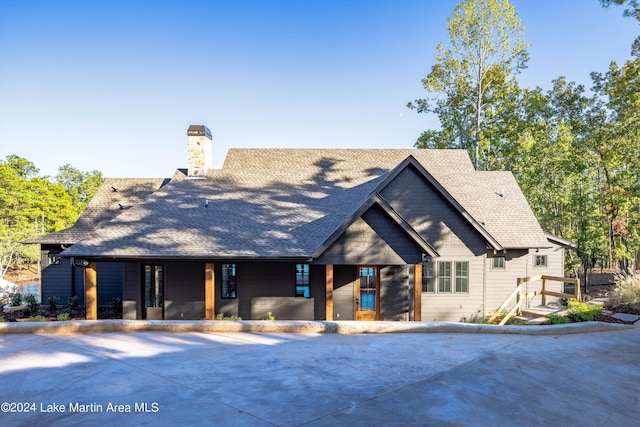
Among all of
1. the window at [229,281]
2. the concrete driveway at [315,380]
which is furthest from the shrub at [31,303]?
the window at [229,281]

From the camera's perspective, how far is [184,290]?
477 inches

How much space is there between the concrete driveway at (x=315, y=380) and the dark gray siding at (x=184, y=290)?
3.99 meters

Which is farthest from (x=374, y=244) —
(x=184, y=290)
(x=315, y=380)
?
(x=184, y=290)

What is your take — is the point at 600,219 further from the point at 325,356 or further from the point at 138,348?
the point at 138,348

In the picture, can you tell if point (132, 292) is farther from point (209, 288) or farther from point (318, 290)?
point (318, 290)

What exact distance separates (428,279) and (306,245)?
5.04 meters

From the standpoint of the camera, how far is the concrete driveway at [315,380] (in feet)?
14.5

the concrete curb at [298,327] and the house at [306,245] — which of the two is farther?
the house at [306,245]

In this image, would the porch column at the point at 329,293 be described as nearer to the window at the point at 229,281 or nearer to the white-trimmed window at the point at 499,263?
the window at the point at 229,281

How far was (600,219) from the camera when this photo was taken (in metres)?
23.2

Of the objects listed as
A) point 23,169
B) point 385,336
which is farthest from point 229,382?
point 23,169

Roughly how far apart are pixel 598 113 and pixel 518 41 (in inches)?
311

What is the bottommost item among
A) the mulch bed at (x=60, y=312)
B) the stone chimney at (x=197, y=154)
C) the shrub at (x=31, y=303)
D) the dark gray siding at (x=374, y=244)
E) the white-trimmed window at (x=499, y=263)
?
the mulch bed at (x=60, y=312)

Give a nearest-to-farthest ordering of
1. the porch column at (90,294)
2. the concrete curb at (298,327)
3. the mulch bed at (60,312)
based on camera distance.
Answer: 1. the concrete curb at (298,327)
2. the porch column at (90,294)
3. the mulch bed at (60,312)
